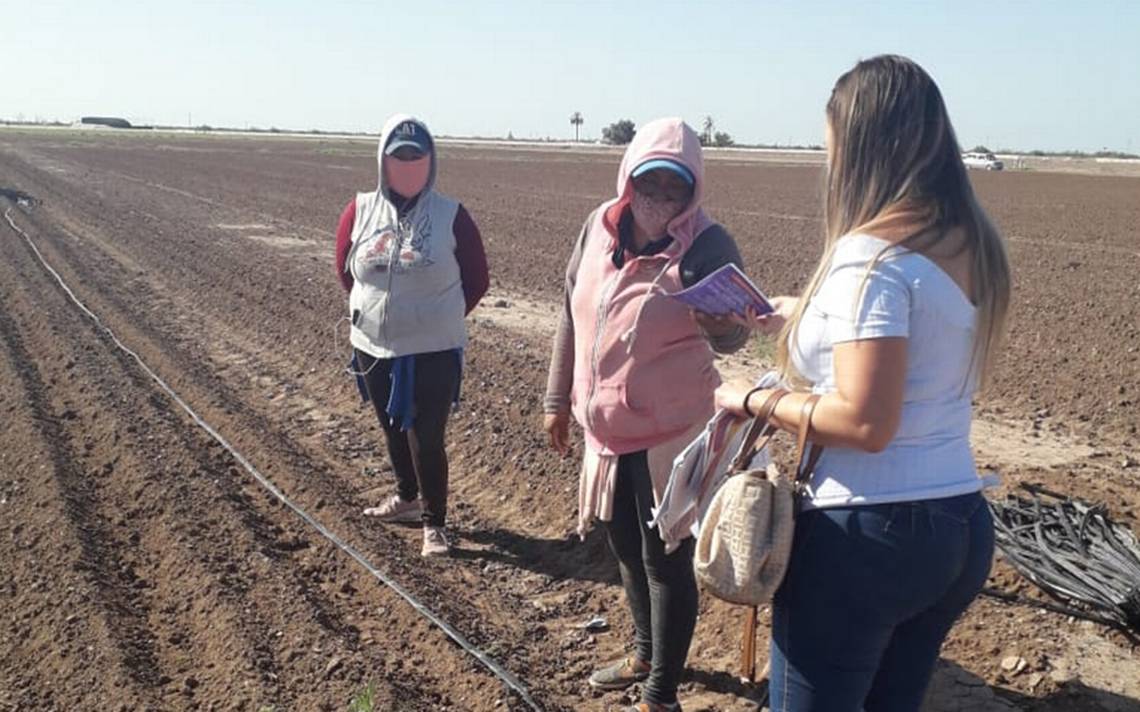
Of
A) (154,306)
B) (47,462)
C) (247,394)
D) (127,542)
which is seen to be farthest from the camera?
(154,306)

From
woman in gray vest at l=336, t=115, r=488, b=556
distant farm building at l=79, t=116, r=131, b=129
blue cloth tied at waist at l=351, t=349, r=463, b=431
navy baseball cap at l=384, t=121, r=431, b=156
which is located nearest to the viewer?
navy baseball cap at l=384, t=121, r=431, b=156

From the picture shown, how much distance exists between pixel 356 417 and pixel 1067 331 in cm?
664

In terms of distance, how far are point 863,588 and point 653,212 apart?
1363mm

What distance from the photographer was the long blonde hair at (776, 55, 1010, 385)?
1.92m

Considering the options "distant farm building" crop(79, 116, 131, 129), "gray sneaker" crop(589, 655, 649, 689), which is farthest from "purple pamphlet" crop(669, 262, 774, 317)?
"distant farm building" crop(79, 116, 131, 129)

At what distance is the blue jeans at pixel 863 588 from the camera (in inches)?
76.3

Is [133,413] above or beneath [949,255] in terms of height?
beneath

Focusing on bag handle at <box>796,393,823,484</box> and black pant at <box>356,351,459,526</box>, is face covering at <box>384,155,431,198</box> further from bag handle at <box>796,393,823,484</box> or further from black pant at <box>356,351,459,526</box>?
bag handle at <box>796,393,823,484</box>

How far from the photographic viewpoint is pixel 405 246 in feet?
15.2

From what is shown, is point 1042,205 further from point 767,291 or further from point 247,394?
point 247,394

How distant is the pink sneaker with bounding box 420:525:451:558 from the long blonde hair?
333 cm

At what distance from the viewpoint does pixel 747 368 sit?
8609 millimetres

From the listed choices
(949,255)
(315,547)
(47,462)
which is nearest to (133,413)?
(47,462)

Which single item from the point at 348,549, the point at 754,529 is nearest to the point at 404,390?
the point at 348,549
